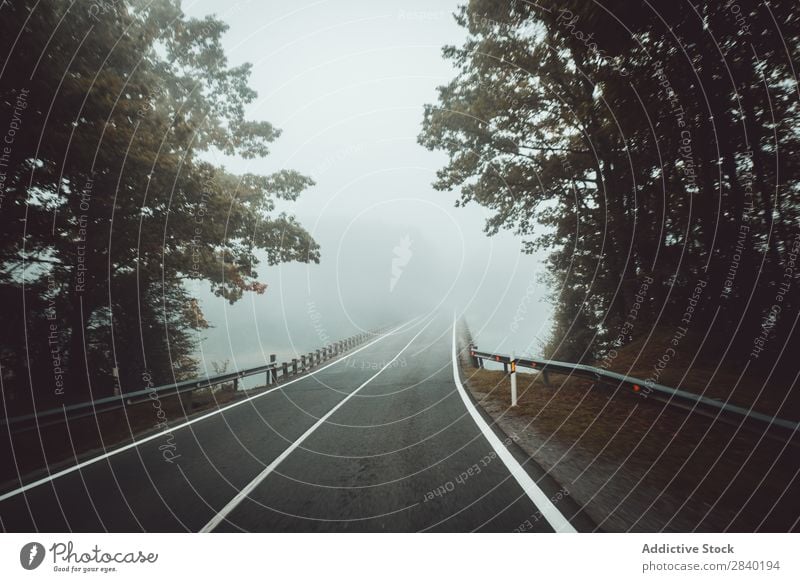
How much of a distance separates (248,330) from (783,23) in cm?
8412

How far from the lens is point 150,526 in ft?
9.62

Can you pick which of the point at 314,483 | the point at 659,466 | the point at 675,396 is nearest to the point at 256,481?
the point at 314,483

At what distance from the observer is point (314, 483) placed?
360 cm

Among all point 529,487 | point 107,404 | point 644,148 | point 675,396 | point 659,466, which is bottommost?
point 659,466

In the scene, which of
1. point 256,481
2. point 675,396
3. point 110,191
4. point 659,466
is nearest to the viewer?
point 659,466

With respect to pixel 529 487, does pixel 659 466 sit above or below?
below

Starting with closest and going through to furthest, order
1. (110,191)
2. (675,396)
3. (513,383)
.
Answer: (675,396) → (513,383) → (110,191)

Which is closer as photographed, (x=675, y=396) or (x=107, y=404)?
(x=675, y=396)

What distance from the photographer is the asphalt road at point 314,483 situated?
2818 millimetres

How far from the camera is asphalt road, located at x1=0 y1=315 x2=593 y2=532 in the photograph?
2.82 metres

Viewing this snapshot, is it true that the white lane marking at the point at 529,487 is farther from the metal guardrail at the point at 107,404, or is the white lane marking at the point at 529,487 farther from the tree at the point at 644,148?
the metal guardrail at the point at 107,404

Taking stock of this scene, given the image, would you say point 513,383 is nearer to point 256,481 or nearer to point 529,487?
point 529,487

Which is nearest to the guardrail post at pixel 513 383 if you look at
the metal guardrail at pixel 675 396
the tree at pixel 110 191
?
the metal guardrail at pixel 675 396
